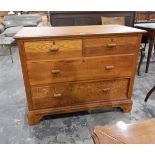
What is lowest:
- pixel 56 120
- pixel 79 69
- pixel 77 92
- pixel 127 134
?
pixel 56 120

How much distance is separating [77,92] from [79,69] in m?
0.25

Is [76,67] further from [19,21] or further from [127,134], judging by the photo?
[19,21]

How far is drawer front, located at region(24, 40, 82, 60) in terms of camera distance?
1508 millimetres

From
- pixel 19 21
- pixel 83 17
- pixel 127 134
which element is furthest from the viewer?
pixel 19 21

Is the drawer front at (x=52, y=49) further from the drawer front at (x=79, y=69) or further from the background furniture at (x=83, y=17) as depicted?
the background furniture at (x=83, y=17)

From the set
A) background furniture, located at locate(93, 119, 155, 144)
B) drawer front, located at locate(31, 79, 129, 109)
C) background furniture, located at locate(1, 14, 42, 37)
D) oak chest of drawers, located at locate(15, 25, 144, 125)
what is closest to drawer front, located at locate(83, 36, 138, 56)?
oak chest of drawers, located at locate(15, 25, 144, 125)

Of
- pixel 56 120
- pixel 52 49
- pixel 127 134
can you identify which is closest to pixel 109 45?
pixel 52 49

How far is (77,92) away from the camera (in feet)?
5.90

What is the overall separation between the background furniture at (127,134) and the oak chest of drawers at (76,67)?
97 centimetres

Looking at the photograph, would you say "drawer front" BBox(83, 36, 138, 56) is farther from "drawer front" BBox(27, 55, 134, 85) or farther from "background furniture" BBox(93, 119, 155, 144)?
"background furniture" BBox(93, 119, 155, 144)

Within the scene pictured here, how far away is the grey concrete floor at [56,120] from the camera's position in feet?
5.42
